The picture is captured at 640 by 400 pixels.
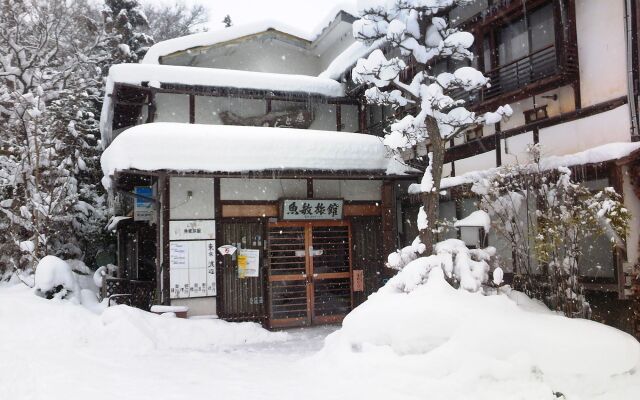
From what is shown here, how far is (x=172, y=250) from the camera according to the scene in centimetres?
1195

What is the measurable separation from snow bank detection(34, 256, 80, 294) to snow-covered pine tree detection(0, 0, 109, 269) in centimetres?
233

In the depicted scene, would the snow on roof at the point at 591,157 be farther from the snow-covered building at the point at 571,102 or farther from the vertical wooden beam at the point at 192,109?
the vertical wooden beam at the point at 192,109

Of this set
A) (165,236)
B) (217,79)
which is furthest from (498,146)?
(165,236)

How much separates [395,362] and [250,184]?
23.7ft

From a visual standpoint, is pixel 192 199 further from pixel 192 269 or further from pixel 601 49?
pixel 601 49

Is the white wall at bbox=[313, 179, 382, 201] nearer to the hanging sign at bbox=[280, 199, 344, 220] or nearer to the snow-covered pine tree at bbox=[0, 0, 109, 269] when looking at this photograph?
the hanging sign at bbox=[280, 199, 344, 220]

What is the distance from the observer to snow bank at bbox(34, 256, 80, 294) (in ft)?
45.2

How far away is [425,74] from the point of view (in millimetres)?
9727

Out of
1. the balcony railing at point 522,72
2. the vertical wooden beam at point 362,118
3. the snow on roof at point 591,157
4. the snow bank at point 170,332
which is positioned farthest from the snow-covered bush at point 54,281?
the balcony railing at point 522,72

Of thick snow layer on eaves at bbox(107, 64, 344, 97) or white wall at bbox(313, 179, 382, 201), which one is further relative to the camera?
white wall at bbox(313, 179, 382, 201)

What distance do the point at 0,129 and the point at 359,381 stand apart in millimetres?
18502

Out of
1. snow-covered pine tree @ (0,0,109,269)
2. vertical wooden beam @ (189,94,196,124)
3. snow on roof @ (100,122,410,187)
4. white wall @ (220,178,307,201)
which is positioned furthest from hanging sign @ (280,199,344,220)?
snow-covered pine tree @ (0,0,109,269)

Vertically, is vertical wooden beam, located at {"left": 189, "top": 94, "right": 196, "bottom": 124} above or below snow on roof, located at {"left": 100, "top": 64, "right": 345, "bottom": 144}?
below

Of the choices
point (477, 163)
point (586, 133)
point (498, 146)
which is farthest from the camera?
point (477, 163)
